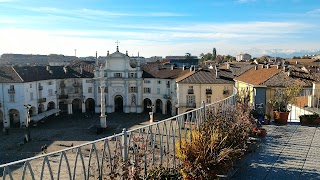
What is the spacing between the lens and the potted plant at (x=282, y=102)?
12.7 m

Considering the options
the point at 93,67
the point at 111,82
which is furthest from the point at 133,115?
the point at 93,67

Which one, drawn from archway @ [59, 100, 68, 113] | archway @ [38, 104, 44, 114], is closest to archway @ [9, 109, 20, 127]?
archway @ [38, 104, 44, 114]

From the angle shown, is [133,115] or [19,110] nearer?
[19,110]

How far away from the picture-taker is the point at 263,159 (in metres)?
8.45

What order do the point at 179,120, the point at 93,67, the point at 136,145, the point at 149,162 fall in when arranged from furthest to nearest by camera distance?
the point at 93,67, the point at 179,120, the point at 149,162, the point at 136,145

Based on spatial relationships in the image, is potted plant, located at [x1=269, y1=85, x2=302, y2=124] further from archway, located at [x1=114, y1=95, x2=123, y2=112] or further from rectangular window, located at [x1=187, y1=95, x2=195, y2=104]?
archway, located at [x1=114, y1=95, x2=123, y2=112]

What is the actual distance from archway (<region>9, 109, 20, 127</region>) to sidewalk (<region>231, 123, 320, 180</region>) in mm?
36139

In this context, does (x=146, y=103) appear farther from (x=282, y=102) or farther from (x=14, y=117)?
→ (x=282, y=102)

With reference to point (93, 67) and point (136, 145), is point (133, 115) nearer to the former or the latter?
point (93, 67)

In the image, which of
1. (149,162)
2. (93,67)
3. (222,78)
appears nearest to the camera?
(149,162)

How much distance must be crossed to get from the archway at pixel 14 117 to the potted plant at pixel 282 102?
115ft

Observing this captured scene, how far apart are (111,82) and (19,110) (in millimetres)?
13320

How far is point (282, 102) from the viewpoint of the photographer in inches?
524

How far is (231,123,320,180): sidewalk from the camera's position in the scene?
7391 millimetres
